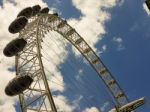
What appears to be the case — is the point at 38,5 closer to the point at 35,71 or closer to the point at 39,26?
the point at 39,26

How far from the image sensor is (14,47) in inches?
1971

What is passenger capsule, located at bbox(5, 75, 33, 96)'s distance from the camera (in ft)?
143

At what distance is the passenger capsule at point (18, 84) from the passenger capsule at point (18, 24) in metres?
11.1

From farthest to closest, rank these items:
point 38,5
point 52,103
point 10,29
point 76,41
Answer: point 76,41 < point 38,5 < point 10,29 < point 52,103

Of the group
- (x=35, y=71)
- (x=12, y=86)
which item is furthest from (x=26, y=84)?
(x=35, y=71)

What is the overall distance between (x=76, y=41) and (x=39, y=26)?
44.5 feet

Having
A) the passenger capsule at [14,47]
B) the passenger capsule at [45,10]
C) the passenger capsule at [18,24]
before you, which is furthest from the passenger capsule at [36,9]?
the passenger capsule at [14,47]

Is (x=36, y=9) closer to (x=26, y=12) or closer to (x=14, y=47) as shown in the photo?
(x=26, y=12)

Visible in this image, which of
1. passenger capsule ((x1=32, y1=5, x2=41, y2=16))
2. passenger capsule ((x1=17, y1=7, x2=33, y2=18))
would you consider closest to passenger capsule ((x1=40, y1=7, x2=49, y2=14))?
passenger capsule ((x1=32, y1=5, x2=41, y2=16))

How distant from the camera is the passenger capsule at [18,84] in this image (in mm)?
43438

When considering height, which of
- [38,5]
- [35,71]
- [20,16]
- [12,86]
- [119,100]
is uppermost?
[38,5]

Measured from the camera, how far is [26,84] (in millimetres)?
43719

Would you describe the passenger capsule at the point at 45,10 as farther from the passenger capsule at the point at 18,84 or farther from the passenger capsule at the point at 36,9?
the passenger capsule at the point at 18,84

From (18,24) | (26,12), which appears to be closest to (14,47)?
(18,24)
